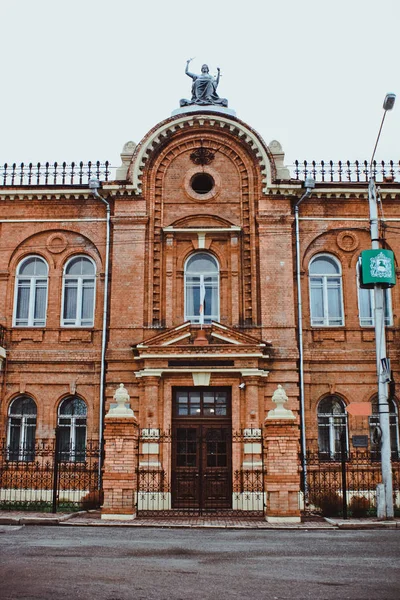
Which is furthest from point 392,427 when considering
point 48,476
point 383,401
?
point 48,476

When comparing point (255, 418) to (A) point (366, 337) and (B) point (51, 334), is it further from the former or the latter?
(B) point (51, 334)

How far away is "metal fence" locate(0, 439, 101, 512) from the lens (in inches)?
828

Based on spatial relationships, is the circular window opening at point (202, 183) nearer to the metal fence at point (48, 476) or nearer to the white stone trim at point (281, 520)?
the metal fence at point (48, 476)

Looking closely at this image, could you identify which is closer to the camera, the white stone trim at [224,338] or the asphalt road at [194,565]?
the asphalt road at [194,565]

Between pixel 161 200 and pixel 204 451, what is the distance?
26.9 feet

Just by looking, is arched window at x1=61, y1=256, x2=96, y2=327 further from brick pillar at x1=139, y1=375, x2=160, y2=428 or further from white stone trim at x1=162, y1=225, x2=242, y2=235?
brick pillar at x1=139, y1=375, x2=160, y2=428

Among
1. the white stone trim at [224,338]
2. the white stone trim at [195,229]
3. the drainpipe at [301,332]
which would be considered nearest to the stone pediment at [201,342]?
the white stone trim at [224,338]

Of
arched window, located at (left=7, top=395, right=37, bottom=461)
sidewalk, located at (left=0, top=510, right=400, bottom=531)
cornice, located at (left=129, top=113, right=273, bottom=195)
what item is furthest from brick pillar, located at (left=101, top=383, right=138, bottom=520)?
cornice, located at (left=129, top=113, right=273, bottom=195)

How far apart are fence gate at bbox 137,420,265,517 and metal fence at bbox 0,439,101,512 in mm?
1714

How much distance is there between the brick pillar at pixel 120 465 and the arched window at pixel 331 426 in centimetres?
697

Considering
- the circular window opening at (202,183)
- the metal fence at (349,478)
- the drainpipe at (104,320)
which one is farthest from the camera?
the circular window opening at (202,183)

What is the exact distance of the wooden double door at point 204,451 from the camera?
20766 mm

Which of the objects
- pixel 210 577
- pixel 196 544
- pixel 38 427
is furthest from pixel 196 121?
pixel 210 577

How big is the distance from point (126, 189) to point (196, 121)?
323 cm
